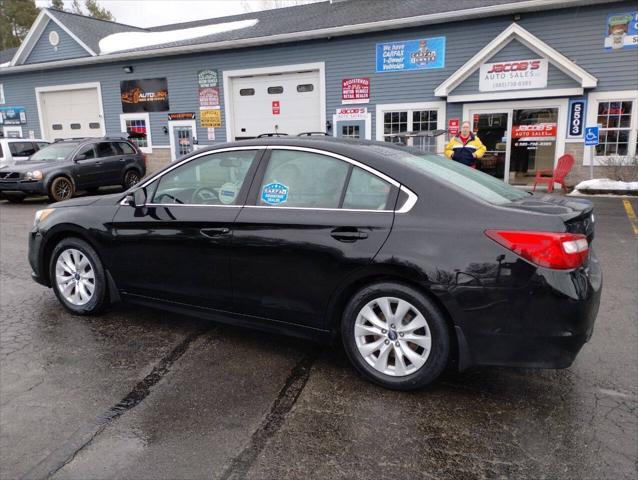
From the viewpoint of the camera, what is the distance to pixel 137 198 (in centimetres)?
393

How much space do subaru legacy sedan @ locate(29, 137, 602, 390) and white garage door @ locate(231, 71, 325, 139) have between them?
1281 centimetres

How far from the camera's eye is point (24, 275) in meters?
5.76

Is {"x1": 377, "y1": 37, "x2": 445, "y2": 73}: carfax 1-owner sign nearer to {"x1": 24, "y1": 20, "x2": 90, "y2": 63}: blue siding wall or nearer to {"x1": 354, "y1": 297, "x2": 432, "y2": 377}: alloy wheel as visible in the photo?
{"x1": 24, "y1": 20, "x2": 90, "y2": 63}: blue siding wall

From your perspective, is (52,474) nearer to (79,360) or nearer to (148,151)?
(79,360)

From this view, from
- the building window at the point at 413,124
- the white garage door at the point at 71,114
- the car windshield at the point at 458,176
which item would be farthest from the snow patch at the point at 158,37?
the car windshield at the point at 458,176

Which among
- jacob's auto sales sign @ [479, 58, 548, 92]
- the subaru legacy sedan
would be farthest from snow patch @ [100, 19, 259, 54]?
the subaru legacy sedan

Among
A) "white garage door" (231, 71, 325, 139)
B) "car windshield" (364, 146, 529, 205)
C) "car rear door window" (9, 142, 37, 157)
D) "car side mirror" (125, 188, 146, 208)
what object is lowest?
"car side mirror" (125, 188, 146, 208)

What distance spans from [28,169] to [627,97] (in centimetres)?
1473

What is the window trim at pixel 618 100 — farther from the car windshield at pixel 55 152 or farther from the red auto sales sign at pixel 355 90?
the car windshield at pixel 55 152

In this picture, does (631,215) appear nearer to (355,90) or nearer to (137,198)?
(355,90)

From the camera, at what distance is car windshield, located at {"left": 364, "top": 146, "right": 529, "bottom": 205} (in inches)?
123

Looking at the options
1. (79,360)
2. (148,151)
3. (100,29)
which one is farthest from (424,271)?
(100,29)

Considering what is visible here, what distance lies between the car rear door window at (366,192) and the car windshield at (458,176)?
218 mm

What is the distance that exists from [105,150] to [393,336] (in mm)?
12532
